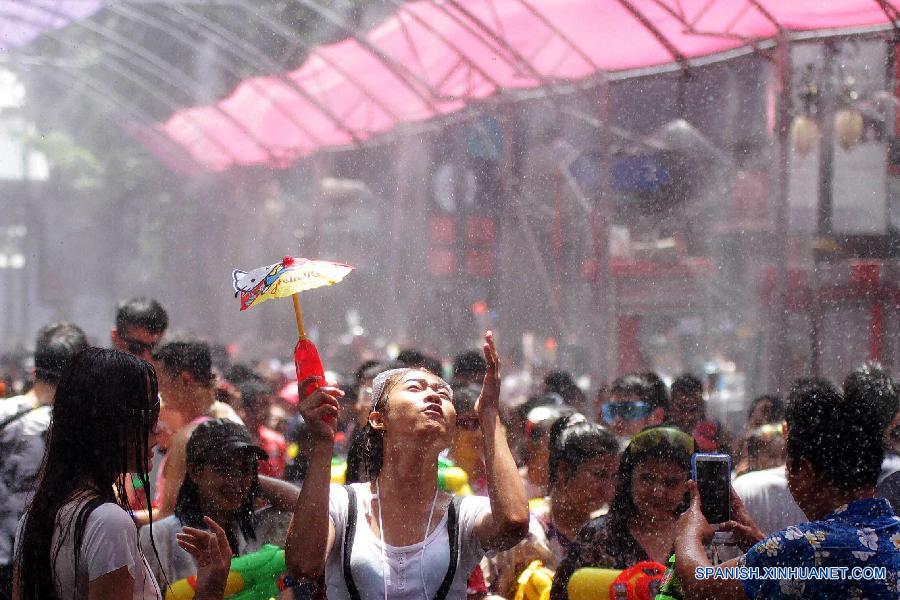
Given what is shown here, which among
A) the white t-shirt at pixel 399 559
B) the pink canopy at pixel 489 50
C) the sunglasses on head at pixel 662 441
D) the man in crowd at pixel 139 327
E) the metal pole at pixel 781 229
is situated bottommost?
the white t-shirt at pixel 399 559

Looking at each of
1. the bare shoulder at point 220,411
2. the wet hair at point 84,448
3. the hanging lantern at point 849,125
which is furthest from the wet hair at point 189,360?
the hanging lantern at point 849,125

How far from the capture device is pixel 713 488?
212 cm

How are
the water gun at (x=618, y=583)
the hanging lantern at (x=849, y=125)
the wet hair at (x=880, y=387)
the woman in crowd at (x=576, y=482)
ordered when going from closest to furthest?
the water gun at (x=618, y=583)
the woman in crowd at (x=576, y=482)
the wet hair at (x=880, y=387)
the hanging lantern at (x=849, y=125)

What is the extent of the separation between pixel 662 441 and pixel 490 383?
2.55 ft

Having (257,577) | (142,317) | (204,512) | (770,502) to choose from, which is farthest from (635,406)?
(257,577)

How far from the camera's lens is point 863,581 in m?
1.84

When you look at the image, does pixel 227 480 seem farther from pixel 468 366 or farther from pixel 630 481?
pixel 468 366

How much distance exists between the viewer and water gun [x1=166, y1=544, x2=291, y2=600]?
2.60m

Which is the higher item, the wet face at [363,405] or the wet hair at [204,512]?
the wet face at [363,405]

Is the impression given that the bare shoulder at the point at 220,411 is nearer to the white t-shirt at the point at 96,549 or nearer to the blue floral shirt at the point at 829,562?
the white t-shirt at the point at 96,549

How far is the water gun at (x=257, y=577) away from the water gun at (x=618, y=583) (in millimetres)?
741

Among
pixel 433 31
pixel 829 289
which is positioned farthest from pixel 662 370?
pixel 433 31

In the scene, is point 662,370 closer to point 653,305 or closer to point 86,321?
point 653,305

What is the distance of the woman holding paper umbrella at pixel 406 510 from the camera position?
2238 mm
